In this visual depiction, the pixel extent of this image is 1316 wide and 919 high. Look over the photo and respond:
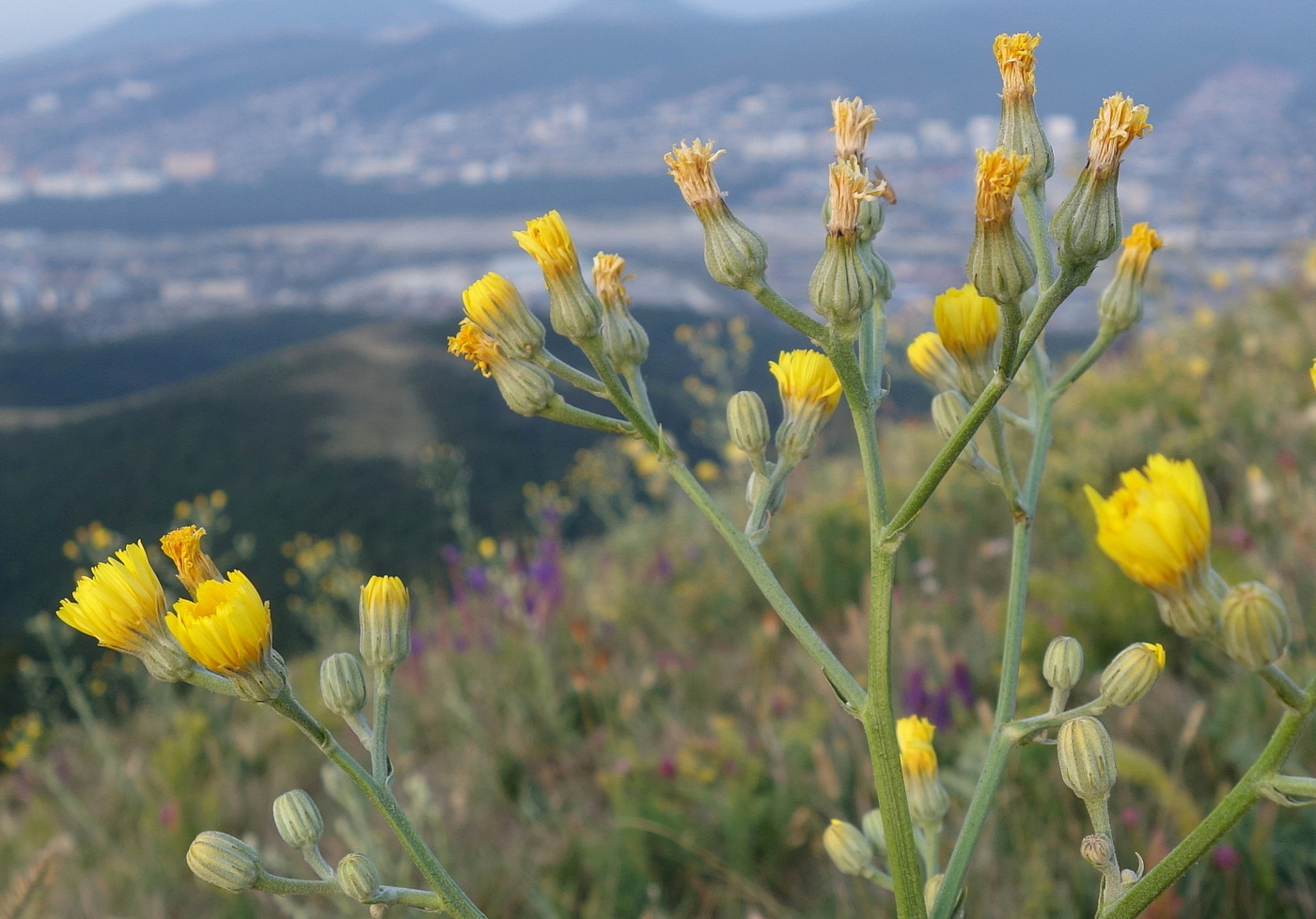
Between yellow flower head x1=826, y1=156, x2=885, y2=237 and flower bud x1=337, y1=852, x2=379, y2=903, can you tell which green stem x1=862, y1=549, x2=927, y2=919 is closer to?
yellow flower head x1=826, y1=156, x2=885, y2=237

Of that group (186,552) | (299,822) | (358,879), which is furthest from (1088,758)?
(186,552)

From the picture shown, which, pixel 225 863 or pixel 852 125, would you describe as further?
pixel 852 125

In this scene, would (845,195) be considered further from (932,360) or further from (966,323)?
(932,360)

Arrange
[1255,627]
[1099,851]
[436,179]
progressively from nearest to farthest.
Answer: [1255,627] < [1099,851] < [436,179]

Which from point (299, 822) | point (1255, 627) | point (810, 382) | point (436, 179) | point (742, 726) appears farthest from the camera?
point (436, 179)

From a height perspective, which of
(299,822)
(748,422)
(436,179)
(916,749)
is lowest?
(436,179)

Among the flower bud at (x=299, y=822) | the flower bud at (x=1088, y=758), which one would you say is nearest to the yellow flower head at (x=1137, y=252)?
the flower bud at (x=1088, y=758)

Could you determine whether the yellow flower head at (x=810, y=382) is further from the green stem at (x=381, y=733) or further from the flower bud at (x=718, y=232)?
the green stem at (x=381, y=733)
